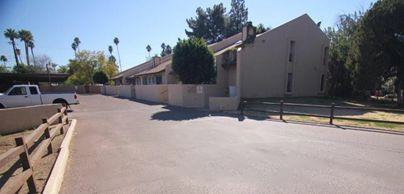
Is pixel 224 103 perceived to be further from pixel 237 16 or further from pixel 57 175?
pixel 237 16

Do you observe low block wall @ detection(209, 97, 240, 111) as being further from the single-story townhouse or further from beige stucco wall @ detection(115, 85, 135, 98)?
beige stucco wall @ detection(115, 85, 135, 98)

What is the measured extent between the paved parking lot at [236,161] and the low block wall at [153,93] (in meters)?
14.5

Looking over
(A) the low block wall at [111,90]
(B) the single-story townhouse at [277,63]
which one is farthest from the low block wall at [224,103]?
(A) the low block wall at [111,90]

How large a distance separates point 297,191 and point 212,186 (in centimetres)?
156

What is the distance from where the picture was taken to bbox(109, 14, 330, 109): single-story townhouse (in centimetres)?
2138

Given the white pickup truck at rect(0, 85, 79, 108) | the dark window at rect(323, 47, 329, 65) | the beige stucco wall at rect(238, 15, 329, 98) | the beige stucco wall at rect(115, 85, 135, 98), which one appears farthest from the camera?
the beige stucco wall at rect(115, 85, 135, 98)

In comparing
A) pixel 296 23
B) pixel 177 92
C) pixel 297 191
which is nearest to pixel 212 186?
pixel 297 191

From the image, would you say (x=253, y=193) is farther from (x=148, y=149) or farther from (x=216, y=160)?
(x=148, y=149)

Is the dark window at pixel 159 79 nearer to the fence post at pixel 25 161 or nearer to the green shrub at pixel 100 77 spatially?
the green shrub at pixel 100 77

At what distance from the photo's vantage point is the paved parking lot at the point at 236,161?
490 cm

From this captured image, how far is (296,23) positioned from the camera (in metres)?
23.5

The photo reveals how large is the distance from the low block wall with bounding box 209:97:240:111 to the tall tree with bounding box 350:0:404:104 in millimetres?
11248

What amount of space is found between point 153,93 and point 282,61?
44.1 feet

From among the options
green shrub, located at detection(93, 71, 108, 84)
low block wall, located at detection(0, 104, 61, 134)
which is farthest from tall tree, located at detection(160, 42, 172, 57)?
low block wall, located at detection(0, 104, 61, 134)
